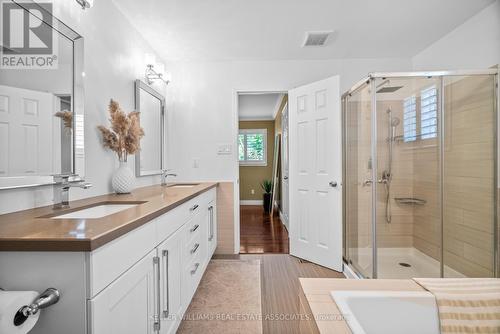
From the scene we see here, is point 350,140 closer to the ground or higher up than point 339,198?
higher up

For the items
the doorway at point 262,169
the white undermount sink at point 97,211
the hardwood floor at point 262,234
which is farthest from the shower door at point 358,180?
the white undermount sink at point 97,211

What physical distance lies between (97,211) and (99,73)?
1.01m

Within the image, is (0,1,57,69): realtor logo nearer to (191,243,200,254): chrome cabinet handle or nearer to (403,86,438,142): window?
(191,243,200,254): chrome cabinet handle

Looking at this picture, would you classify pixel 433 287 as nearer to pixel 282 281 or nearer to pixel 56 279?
pixel 56 279

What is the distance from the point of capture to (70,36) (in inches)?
56.2

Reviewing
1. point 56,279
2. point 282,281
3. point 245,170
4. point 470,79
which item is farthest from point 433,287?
point 245,170

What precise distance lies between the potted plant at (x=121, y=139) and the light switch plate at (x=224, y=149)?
4.21 feet

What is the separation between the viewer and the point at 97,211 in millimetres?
1413

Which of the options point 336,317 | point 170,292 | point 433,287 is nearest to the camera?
point 336,317

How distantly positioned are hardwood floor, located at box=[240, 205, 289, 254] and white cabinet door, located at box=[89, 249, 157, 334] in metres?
2.07

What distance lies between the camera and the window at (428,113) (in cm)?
213

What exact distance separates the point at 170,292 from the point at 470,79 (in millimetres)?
2841

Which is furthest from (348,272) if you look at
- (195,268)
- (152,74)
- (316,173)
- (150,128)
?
(152,74)

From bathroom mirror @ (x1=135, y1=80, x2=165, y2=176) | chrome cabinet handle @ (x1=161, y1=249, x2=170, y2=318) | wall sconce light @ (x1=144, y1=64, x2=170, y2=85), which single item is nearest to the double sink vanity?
chrome cabinet handle @ (x1=161, y1=249, x2=170, y2=318)
